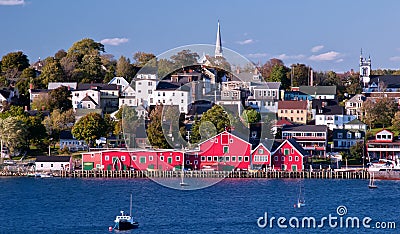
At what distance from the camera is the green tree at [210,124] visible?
44.8 meters

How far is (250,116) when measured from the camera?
1987 inches

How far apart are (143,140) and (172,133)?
2020mm

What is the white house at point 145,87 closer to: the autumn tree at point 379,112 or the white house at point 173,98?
the white house at point 173,98

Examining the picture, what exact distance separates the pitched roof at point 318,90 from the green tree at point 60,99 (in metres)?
15.0

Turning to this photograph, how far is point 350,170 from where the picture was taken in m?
43.4

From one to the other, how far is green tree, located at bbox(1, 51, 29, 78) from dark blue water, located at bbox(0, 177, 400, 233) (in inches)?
1004

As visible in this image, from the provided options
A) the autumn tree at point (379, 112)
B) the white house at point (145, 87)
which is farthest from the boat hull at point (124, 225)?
the autumn tree at point (379, 112)

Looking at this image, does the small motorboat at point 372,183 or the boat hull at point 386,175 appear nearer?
the small motorboat at point 372,183

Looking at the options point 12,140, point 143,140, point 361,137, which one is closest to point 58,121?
point 12,140

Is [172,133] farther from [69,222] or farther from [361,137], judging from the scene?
[69,222]

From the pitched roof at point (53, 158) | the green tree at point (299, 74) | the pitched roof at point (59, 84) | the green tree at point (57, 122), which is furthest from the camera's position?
the green tree at point (299, 74)

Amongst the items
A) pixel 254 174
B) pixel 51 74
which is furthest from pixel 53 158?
pixel 51 74

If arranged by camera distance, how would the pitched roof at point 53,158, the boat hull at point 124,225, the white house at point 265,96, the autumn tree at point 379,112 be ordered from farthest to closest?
the white house at point 265,96, the autumn tree at point 379,112, the pitched roof at point 53,158, the boat hull at point 124,225

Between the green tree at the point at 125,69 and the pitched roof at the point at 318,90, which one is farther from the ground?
the green tree at the point at 125,69
